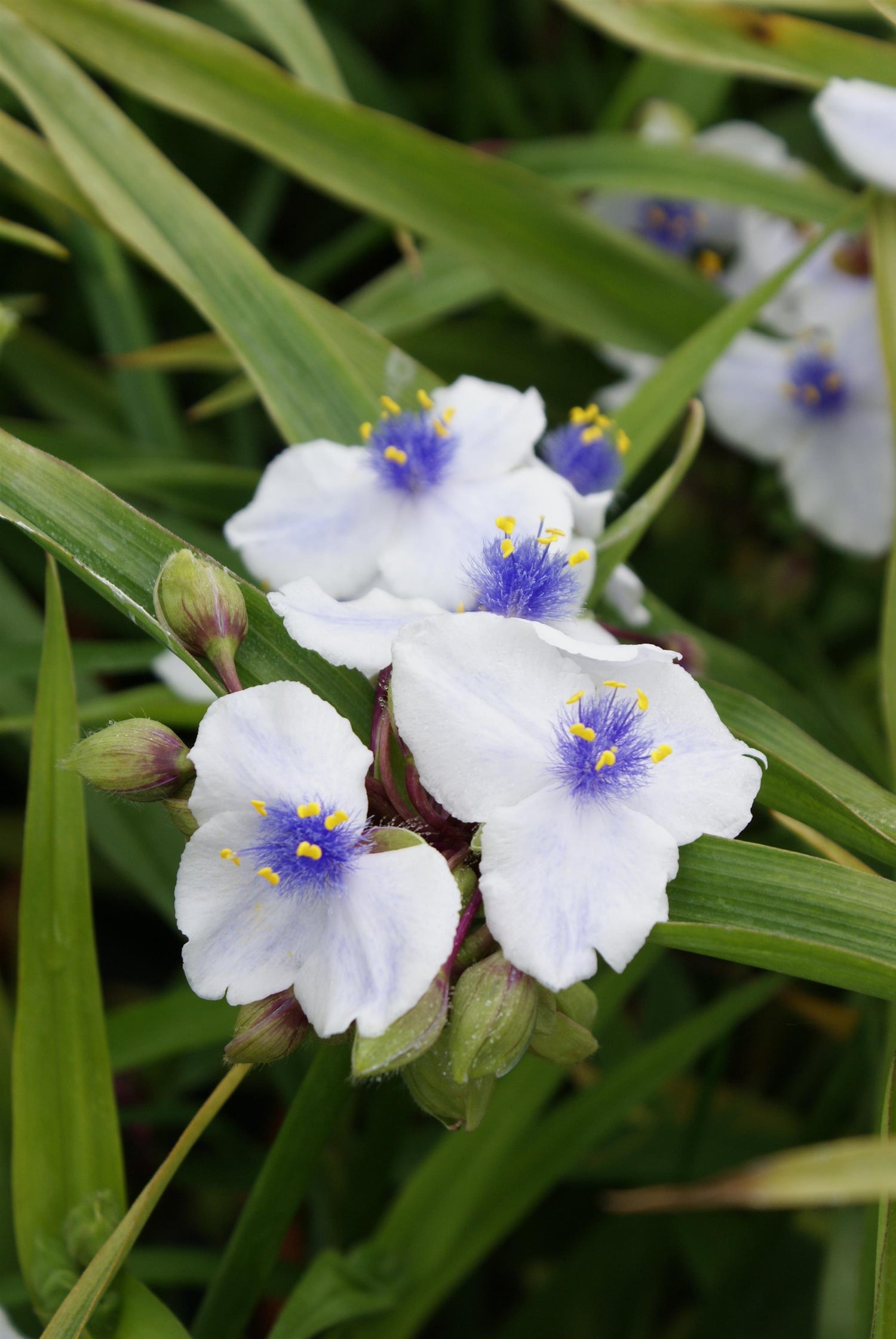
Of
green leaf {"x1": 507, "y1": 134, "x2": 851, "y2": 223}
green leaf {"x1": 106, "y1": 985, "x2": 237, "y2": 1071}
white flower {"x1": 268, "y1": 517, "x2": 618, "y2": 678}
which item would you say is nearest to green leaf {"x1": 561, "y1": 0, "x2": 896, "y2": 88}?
green leaf {"x1": 507, "y1": 134, "x2": 851, "y2": 223}

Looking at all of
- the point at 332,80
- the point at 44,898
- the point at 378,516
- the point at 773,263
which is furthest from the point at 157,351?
the point at 773,263

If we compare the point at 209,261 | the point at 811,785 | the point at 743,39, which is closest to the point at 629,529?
the point at 811,785

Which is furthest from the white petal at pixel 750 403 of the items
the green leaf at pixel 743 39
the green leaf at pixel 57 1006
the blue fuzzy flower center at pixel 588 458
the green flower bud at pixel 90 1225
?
the green flower bud at pixel 90 1225

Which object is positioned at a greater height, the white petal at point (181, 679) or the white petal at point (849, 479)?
the white petal at point (849, 479)

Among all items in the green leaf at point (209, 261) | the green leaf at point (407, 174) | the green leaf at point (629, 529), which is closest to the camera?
the green leaf at point (629, 529)

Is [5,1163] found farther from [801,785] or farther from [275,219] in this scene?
[275,219]

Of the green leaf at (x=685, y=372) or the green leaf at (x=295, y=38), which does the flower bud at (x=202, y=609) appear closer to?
the green leaf at (x=685, y=372)
